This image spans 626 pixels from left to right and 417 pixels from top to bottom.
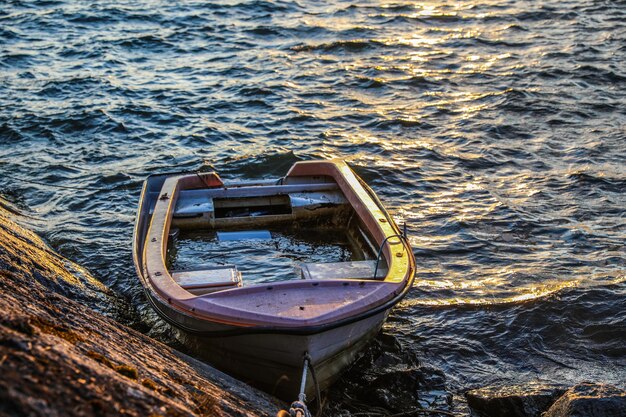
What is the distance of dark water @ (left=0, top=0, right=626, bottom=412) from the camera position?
8.66 metres

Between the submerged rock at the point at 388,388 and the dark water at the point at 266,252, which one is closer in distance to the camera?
the submerged rock at the point at 388,388

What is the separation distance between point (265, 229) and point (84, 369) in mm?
5846

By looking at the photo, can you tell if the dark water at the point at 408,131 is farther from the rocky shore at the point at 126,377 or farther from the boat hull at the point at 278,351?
the boat hull at the point at 278,351

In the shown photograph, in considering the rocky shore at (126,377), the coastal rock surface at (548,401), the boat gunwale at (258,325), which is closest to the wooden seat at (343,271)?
the boat gunwale at (258,325)

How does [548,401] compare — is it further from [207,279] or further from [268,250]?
[268,250]

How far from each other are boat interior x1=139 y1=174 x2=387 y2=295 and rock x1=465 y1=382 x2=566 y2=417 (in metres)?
1.65

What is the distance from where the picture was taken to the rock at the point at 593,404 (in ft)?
19.4

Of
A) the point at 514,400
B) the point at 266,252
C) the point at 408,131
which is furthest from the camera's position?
the point at 408,131

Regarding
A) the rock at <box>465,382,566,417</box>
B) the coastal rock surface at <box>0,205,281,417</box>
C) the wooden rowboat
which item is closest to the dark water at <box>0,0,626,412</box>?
the rock at <box>465,382,566,417</box>

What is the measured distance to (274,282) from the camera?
7.06 metres

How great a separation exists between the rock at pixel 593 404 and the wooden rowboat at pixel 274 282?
5.39 feet

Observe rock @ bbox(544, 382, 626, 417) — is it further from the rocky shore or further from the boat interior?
the boat interior

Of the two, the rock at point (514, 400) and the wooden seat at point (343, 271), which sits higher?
the wooden seat at point (343, 271)

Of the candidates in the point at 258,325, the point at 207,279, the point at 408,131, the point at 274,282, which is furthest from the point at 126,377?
the point at 408,131
